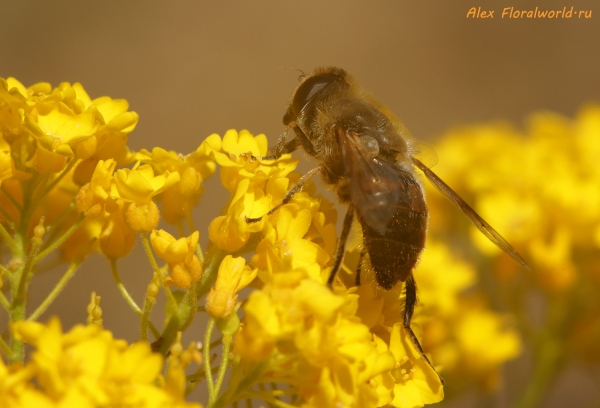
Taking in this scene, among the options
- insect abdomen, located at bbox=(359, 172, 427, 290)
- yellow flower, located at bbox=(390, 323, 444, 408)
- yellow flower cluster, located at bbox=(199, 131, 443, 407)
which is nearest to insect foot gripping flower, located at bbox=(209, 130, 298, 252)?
yellow flower cluster, located at bbox=(199, 131, 443, 407)

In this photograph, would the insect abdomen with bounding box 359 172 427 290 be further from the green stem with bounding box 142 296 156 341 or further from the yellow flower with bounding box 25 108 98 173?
the yellow flower with bounding box 25 108 98 173

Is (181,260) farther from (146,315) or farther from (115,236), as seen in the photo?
(115,236)

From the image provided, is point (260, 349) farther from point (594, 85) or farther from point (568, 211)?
point (594, 85)

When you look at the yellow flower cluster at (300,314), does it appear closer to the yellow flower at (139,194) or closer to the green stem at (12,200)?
the yellow flower at (139,194)

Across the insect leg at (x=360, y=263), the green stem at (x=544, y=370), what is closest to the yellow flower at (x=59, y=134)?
the insect leg at (x=360, y=263)

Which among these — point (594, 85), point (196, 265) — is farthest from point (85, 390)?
point (594, 85)
